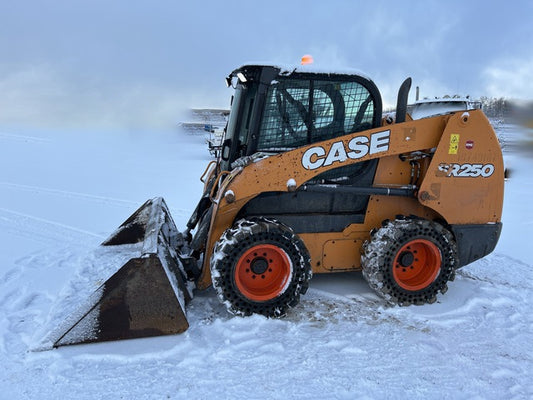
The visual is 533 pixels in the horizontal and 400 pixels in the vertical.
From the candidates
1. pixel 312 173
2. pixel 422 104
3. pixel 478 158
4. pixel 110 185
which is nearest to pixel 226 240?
pixel 312 173

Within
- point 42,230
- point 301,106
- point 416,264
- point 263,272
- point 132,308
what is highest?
point 301,106

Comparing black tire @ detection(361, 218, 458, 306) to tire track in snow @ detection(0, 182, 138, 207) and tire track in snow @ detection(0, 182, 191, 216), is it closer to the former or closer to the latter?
tire track in snow @ detection(0, 182, 191, 216)

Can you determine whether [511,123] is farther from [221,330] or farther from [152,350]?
[152,350]

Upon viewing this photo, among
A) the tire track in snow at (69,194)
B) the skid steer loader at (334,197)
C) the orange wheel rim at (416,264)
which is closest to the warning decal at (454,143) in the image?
the skid steer loader at (334,197)

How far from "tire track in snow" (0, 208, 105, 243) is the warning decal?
5.14 metres

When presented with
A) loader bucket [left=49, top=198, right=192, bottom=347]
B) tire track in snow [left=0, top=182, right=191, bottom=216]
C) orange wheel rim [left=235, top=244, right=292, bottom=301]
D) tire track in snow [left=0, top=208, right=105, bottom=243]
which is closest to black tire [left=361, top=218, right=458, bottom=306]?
orange wheel rim [left=235, top=244, right=292, bottom=301]

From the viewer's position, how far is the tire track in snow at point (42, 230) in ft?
21.3

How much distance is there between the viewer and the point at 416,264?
4.36m

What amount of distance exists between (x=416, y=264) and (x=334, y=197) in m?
1.12

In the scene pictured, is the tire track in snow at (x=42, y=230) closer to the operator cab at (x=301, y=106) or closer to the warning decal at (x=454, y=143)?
the operator cab at (x=301, y=106)

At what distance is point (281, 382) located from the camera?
2.95 metres

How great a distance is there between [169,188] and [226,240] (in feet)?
27.4

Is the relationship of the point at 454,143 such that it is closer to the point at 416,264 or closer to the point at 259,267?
the point at 416,264

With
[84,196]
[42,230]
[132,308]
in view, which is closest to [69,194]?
[84,196]
